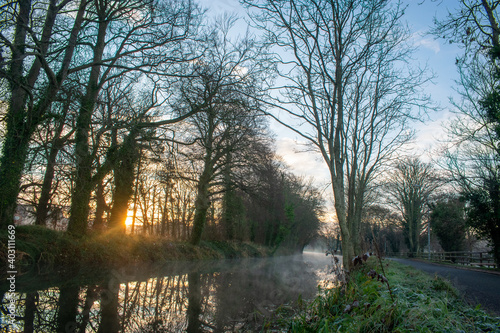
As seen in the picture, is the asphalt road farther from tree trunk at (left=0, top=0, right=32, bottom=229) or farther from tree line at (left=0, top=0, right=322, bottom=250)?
tree trunk at (left=0, top=0, right=32, bottom=229)

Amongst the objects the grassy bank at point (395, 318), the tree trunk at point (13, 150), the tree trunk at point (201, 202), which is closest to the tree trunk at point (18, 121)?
the tree trunk at point (13, 150)

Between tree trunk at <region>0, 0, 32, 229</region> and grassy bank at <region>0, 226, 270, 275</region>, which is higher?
tree trunk at <region>0, 0, 32, 229</region>

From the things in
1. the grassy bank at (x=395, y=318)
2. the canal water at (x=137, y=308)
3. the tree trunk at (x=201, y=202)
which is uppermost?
the tree trunk at (x=201, y=202)

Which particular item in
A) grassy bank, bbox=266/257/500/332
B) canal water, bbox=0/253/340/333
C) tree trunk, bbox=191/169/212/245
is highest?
tree trunk, bbox=191/169/212/245

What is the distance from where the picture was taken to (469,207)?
742 inches

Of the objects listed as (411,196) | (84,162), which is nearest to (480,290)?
(84,162)

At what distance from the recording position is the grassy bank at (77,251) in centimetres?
759

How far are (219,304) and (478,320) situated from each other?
150 inches

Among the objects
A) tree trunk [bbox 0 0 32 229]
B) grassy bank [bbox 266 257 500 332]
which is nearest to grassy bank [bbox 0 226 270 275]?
tree trunk [bbox 0 0 32 229]

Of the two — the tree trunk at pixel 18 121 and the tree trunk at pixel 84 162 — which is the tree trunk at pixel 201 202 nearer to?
the tree trunk at pixel 84 162

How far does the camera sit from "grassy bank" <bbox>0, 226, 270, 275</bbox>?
7.59m

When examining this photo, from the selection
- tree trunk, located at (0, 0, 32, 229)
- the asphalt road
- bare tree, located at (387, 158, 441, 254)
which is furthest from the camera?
bare tree, located at (387, 158, 441, 254)

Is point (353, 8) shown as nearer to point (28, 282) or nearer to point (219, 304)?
point (219, 304)

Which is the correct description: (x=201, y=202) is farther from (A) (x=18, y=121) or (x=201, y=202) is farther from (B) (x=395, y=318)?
(B) (x=395, y=318)
